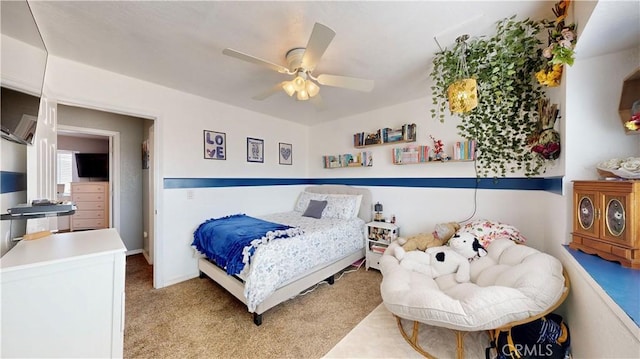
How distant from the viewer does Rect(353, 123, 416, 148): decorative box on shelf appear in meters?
2.95

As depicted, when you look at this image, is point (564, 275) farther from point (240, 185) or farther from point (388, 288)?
point (240, 185)

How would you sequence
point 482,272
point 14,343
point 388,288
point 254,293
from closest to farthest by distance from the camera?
point 14,343, point 388,288, point 482,272, point 254,293

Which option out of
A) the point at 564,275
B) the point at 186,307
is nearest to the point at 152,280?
the point at 186,307

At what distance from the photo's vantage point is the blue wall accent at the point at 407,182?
6.99 ft

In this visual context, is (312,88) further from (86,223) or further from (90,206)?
(86,223)

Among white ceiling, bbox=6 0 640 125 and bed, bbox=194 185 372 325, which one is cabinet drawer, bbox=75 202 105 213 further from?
white ceiling, bbox=6 0 640 125

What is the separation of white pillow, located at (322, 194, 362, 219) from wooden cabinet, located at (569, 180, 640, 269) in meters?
2.16

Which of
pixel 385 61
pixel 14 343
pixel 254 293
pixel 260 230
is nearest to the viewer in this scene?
pixel 14 343

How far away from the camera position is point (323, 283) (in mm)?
2662

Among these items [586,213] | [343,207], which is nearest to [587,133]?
[586,213]

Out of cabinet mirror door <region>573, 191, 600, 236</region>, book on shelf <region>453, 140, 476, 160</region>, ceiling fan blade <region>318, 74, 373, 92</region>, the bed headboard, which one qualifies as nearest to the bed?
the bed headboard

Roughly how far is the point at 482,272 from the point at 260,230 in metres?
1.98

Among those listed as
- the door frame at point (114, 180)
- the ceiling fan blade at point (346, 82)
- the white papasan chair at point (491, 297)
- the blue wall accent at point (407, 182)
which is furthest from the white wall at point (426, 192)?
the door frame at point (114, 180)

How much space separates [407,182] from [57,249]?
3208 mm
